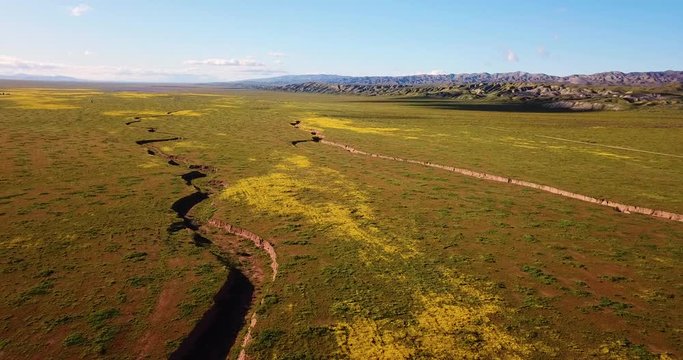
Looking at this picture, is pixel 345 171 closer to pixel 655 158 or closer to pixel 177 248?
pixel 177 248

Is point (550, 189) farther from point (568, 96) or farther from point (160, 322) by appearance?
point (568, 96)

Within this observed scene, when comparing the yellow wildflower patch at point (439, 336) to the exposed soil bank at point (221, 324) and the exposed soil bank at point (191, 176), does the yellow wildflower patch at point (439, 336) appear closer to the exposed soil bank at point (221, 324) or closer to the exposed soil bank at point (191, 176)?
the exposed soil bank at point (221, 324)

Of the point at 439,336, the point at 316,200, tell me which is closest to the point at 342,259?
the point at 439,336

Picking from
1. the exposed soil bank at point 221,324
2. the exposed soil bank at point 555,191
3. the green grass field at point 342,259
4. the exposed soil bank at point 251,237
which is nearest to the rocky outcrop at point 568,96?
the green grass field at point 342,259

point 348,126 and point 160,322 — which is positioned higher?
point 348,126

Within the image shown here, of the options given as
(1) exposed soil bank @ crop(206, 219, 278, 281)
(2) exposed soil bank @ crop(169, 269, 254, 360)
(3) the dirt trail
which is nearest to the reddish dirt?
(2) exposed soil bank @ crop(169, 269, 254, 360)

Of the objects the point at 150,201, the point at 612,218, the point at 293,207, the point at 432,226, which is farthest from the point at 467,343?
the point at 150,201
